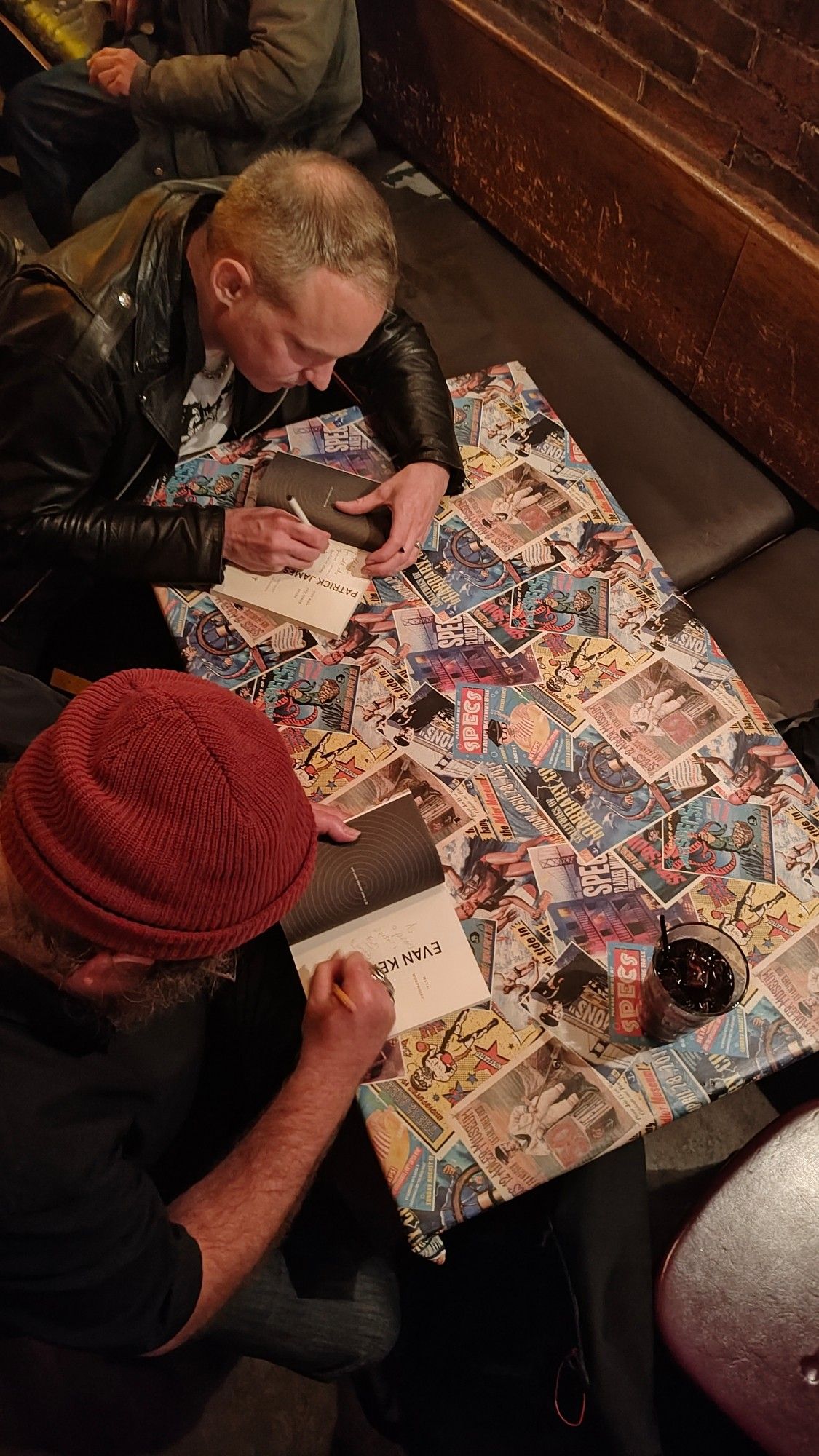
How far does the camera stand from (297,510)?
6.14ft

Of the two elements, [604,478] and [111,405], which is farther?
[604,478]

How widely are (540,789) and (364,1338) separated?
1.02m

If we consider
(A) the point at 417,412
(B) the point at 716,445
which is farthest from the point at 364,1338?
(B) the point at 716,445

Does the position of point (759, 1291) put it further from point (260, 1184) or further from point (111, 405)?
point (111, 405)

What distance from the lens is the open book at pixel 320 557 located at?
1.79 metres

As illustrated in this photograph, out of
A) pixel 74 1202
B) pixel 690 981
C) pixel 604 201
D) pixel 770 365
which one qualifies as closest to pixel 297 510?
pixel 690 981

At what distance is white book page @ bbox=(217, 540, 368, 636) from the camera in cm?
177

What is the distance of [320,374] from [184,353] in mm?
298

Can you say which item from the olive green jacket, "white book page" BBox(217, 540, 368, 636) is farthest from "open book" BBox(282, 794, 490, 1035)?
the olive green jacket

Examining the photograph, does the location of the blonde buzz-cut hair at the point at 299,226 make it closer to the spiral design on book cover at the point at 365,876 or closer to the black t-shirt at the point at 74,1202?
the spiral design on book cover at the point at 365,876

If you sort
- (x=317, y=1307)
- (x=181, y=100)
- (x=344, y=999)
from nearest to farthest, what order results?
(x=344, y=999) → (x=317, y=1307) → (x=181, y=100)

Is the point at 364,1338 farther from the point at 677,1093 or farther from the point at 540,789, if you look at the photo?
the point at 540,789

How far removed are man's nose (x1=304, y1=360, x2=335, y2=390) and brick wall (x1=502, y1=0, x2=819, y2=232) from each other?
1252mm

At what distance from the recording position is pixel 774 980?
4.75 ft
